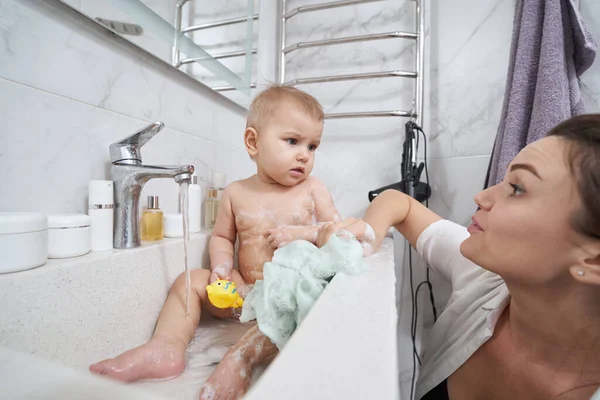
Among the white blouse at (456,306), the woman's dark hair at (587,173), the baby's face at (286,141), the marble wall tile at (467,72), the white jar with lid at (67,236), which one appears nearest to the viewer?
the woman's dark hair at (587,173)

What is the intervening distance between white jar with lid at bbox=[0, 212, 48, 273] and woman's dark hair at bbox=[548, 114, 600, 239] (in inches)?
→ 32.3

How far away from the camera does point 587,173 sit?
0.43 meters

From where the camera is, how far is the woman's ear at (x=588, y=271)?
440 millimetres

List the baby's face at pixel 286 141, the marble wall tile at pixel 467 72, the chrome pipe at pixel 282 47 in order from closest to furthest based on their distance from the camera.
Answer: the baby's face at pixel 286 141, the marble wall tile at pixel 467 72, the chrome pipe at pixel 282 47

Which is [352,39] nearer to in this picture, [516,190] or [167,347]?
[516,190]

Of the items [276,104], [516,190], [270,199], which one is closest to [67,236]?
[270,199]

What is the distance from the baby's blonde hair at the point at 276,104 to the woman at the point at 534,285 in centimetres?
44

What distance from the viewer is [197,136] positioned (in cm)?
110

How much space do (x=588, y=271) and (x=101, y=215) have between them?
0.89 m

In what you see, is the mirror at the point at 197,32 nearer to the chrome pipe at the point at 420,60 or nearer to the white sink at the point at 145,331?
the white sink at the point at 145,331

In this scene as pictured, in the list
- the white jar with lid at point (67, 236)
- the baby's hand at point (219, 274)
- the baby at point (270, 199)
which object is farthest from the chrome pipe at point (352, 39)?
the white jar with lid at point (67, 236)

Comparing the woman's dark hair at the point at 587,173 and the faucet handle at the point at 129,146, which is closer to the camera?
the woman's dark hair at the point at 587,173

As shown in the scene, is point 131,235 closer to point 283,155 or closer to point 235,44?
point 283,155

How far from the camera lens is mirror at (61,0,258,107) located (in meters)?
0.77
